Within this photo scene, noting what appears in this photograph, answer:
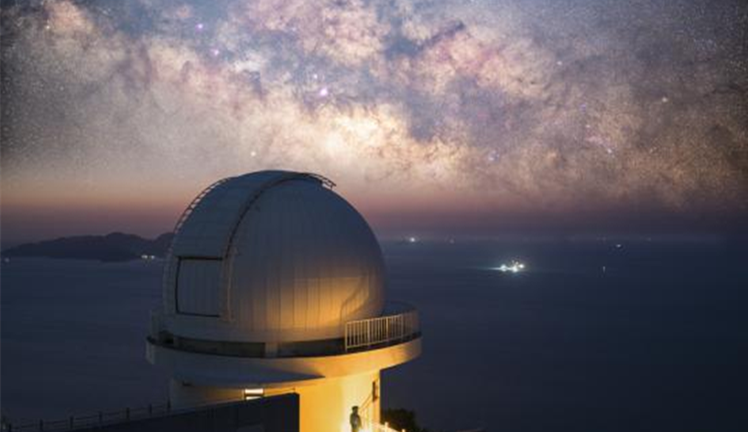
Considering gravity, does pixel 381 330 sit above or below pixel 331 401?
above

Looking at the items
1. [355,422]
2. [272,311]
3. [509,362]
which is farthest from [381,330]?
[509,362]

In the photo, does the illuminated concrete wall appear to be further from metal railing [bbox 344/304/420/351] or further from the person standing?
metal railing [bbox 344/304/420/351]

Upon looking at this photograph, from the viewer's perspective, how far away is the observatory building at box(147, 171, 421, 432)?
12328 millimetres

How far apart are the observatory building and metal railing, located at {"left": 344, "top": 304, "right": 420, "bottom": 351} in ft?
0.10

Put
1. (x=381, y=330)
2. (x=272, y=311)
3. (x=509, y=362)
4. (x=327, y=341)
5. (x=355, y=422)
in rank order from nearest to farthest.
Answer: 1. (x=355, y=422)
2. (x=272, y=311)
3. (x=327, y=341)
4. (x=381, y=330)
5. (x=509, y=362)

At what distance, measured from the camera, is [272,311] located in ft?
41.2

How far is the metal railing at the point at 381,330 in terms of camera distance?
13070 millimetres

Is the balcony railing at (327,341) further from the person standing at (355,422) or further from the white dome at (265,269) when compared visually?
the person standing at (355,422)

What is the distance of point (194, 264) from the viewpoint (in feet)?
42.2

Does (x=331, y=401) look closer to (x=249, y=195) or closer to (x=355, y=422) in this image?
(x=355, y=422)

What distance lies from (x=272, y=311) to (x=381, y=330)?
102 inches

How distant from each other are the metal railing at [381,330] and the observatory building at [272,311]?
0.03 m

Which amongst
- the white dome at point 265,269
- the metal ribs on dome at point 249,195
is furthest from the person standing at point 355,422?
the metal ribs on dome at point 249,195

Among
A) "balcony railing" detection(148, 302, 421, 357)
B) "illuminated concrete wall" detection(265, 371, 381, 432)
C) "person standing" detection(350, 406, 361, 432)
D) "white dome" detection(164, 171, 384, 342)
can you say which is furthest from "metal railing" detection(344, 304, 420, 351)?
"person standing" detection(350, 406, 361, 432)
